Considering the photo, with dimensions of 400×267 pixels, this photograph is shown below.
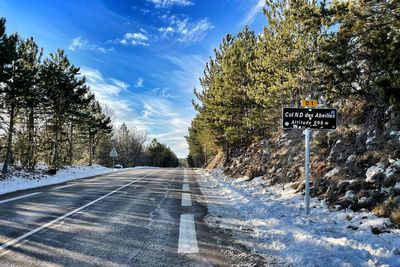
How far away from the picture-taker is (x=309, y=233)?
6703 millimetres

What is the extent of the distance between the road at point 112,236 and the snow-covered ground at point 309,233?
580mm

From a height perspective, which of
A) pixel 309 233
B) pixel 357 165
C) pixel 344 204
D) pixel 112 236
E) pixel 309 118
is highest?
pixel 309 118

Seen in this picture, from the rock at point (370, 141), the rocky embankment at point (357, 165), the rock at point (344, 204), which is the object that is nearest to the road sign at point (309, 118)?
the rocky embankment at point (357, 165)

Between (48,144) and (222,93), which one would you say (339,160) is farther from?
(48,144)

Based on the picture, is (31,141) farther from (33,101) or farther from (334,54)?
(334,54)

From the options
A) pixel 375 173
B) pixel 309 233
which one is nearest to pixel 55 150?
pixel 375 173

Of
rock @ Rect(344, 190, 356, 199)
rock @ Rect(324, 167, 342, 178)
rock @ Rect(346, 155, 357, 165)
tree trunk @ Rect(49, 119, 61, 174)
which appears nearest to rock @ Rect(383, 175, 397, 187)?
rock @ Rect(344, 190, 356, 199)

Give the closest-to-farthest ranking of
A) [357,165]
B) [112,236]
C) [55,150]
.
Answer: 1. [112,236]
2. [357,165]
3. [55,150]

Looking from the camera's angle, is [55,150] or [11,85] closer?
[11,85]

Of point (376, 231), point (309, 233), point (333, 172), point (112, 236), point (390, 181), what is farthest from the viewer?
point (333, 172)

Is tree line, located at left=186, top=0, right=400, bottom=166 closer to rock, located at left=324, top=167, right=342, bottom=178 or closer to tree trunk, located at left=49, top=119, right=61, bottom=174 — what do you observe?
rock, located at left=324, top=167, right=342, bottom=178

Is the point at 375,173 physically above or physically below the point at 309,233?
above

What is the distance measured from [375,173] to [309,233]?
3129 millimetres

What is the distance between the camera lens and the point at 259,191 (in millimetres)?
14430
